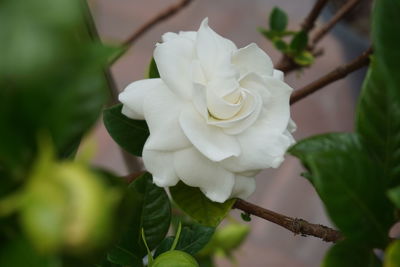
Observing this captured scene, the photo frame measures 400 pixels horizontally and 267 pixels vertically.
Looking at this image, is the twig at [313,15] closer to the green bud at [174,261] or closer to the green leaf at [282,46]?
the green leaf at [282,46]

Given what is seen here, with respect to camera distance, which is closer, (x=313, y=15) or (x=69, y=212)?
(x=69, y=212)

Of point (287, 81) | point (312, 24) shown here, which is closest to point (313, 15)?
point (312, 24)

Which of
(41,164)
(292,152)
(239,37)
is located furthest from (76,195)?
(239,37)

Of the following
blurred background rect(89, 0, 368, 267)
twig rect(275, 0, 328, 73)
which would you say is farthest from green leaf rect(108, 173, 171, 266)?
blurred background rect(89, 0, 368, 267)

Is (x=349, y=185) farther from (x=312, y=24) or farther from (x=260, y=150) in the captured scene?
(x=312, y=24)

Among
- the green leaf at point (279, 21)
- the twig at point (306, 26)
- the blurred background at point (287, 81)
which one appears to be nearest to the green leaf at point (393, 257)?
the twig at point (306, 26)

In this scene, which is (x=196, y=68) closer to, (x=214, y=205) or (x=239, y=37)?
(x=214, y=205)
